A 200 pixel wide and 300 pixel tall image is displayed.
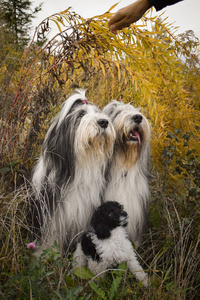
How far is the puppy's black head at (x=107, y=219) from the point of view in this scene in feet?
6.57

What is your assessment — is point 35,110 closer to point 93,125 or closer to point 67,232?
point 93,125

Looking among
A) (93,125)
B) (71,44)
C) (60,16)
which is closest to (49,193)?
(93,125)

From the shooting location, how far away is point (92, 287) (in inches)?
69.1

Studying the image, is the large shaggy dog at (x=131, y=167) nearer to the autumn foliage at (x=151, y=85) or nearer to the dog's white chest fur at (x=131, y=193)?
the dog's white chest fur at (x=131, y=193)

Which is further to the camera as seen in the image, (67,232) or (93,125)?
(67,232)

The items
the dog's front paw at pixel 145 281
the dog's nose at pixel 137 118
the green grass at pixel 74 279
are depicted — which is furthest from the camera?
the dog's nose at pixel 137 118

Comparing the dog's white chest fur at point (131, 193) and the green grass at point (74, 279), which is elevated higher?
the dog's white chest fur at point (131, 193)

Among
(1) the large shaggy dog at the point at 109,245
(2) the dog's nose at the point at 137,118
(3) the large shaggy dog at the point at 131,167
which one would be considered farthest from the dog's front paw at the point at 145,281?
(2) the dog's nose at the point at 137,118

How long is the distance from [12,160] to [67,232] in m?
1.03

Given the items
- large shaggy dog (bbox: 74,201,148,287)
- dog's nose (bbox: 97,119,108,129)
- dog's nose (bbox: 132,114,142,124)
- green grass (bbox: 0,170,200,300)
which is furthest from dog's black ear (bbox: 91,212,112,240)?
dog's nose (bbox: 132,114,142,124)

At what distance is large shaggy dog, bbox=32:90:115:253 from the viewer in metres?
2.32

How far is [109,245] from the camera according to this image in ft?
6.47

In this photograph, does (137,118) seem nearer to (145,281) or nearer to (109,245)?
(109,245)

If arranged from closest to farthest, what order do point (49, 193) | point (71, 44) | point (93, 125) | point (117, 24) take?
point (117, 24) → point (93, 125) → point (49, 193) → point (71, 44)
